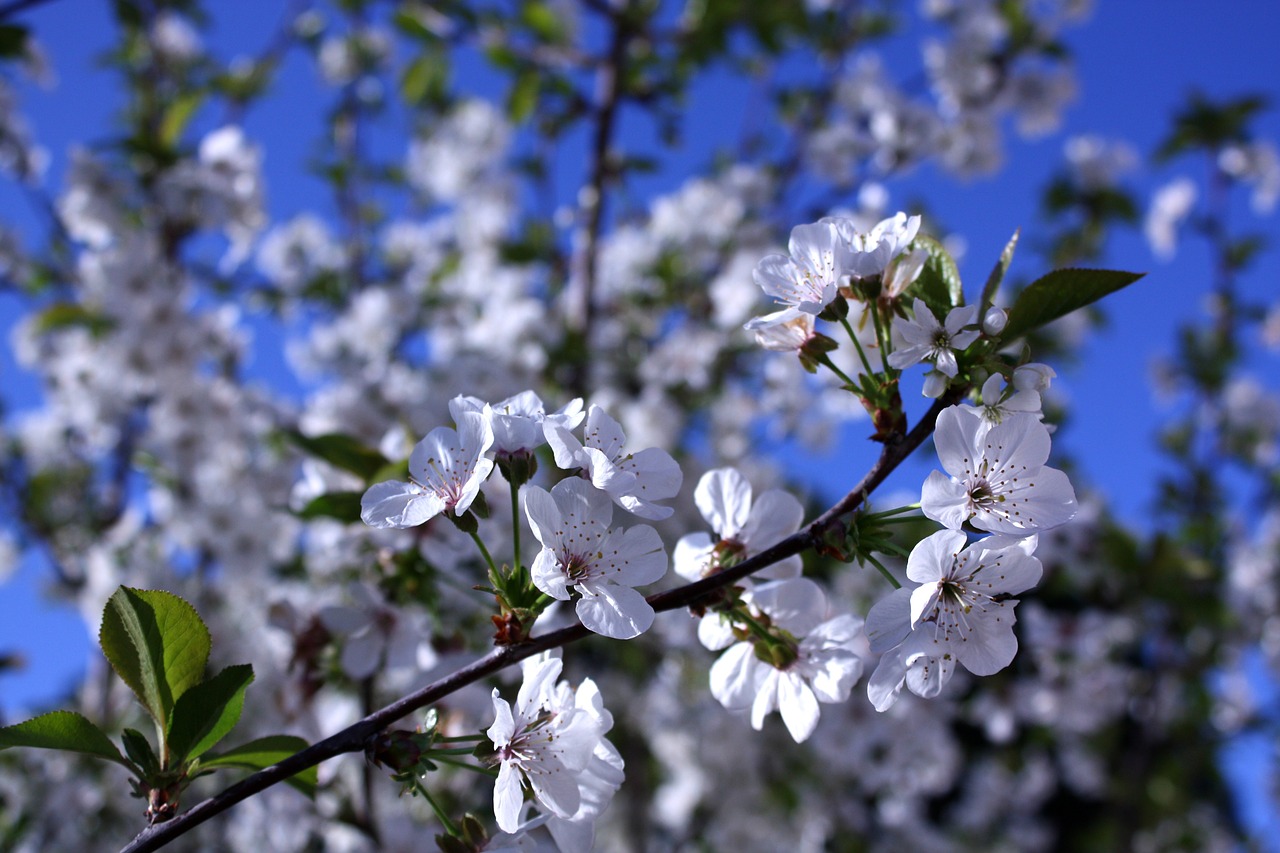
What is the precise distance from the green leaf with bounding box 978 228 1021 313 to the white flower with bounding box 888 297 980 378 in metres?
0.04

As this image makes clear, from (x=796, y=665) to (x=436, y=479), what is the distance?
0.43 m

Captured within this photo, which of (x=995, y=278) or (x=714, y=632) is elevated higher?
(x=995, y=278)

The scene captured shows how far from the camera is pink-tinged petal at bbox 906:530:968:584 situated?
75cm

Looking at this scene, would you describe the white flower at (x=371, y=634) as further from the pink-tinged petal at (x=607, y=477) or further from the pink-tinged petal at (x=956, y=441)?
the pink-tinged petal at (x=956, y=441)

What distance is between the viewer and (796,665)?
92cm

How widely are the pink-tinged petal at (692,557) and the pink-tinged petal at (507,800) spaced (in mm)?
305

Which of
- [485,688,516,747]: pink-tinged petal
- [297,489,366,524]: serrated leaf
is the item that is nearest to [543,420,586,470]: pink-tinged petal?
[485,688,516,747]: pink-tinged petal

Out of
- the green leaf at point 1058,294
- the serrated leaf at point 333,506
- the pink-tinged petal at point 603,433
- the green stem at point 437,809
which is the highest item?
the serrated leaf at point 333,506

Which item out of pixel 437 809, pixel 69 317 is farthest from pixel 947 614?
pixel 69 317

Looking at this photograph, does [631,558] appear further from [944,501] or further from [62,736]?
[62,736]

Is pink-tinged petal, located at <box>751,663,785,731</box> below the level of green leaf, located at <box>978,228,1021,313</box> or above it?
below

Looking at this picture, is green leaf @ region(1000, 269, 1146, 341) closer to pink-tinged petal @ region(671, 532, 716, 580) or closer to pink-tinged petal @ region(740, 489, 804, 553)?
pink-tinged petal @ region(740, 489, 804, 553)

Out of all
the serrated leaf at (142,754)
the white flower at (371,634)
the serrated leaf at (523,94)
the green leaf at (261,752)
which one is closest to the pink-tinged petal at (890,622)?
the green leaf at (261,752)

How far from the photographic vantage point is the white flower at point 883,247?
2.82 feet
